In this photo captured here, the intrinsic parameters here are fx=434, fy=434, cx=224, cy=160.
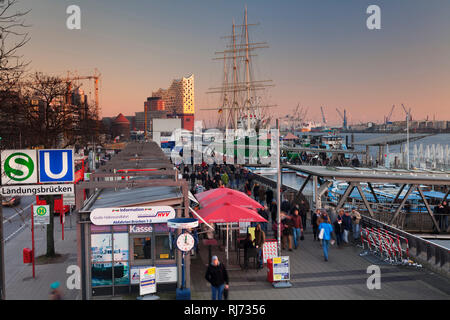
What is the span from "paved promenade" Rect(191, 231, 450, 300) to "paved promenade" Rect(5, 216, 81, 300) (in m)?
4.17

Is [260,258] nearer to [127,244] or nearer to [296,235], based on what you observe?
[296,235]

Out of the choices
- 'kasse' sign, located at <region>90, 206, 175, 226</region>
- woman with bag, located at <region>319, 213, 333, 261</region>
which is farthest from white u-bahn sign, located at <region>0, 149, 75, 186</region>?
woman with bag, located at <region>319, 213, 333, 261</region>

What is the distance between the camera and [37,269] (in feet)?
47.4

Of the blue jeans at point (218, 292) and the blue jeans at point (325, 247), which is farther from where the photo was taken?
the blue jeans at point (325, 247)

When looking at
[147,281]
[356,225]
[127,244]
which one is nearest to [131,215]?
[127,244]

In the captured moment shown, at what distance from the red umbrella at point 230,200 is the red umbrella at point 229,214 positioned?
747 millimetres

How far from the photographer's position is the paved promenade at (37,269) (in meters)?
11.9

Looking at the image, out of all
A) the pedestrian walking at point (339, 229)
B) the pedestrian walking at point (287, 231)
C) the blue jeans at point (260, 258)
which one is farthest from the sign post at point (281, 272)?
the pedestrian walking at point (339, 229)

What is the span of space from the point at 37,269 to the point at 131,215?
19.5 feet

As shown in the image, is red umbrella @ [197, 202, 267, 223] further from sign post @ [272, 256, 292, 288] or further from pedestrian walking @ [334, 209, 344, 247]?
pedestrian walking @ [334, 209, 344, 247]

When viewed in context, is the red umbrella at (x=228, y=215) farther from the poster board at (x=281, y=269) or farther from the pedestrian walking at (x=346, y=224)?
the pedestrian walking at (x=346, y=224)

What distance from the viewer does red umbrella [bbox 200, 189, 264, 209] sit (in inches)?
583

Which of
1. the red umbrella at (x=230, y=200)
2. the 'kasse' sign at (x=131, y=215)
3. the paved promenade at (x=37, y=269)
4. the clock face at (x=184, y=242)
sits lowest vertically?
the paved promenade at (x=37, y=269)
